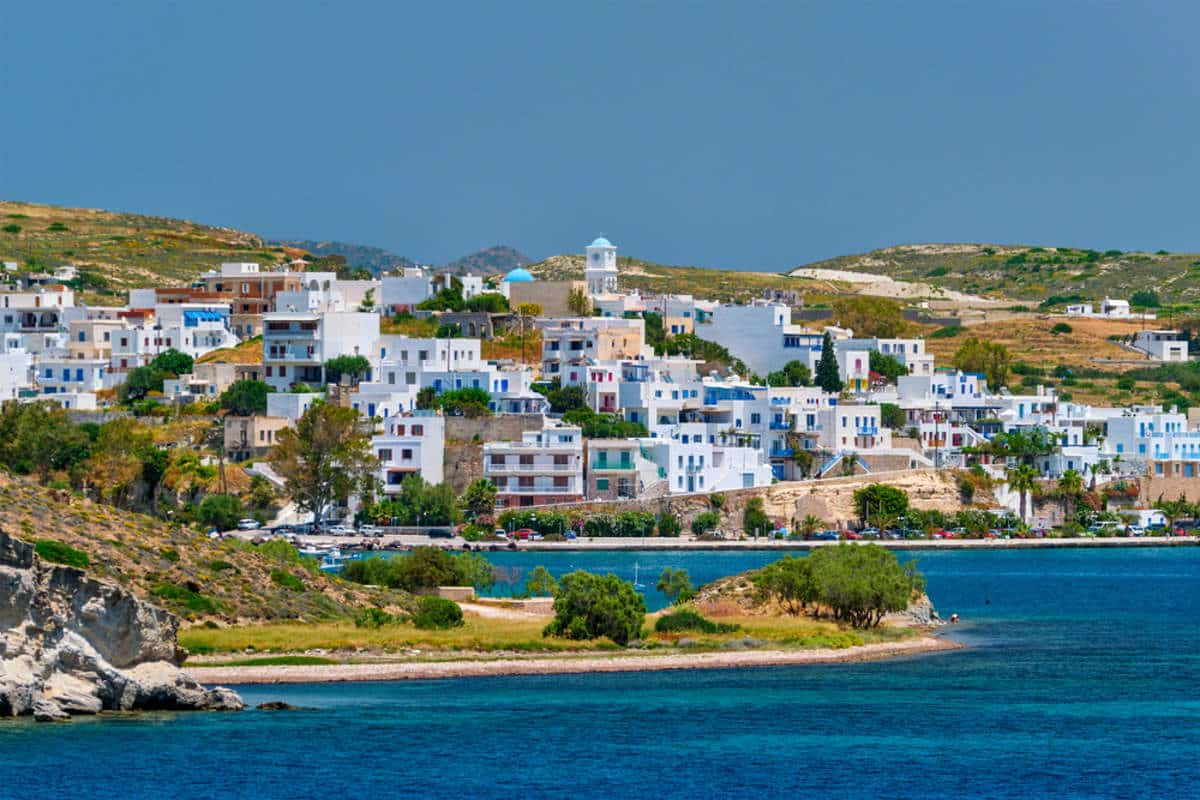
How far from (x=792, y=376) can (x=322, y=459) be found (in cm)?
2666

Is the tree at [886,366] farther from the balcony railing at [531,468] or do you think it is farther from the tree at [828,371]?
the balcony railing at [531,468]

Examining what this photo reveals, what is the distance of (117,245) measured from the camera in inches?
6270

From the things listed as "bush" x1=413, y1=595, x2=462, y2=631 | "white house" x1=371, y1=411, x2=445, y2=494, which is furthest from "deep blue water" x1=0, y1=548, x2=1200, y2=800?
"white house" x1=371, y1=411, x2=445, y2=494

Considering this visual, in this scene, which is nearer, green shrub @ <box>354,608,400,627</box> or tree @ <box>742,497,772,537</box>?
green shrub @ <box>354,608,400,627</box>

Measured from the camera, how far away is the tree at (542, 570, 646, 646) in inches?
2207

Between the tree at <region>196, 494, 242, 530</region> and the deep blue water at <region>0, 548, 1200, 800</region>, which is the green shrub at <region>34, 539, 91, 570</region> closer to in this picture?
the deep blue water at <region>0, 548, 1200, 800</region>

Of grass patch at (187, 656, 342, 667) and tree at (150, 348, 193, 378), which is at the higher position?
tree at (150, 348, 193, 378)

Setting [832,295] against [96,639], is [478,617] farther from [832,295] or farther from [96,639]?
[832,295]

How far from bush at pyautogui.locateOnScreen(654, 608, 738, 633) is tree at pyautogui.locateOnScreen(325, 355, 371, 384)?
1823 inches

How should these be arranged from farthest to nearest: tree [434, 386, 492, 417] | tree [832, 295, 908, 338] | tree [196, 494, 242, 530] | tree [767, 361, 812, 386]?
tree [832, 295, 908, 338] < tree [767, 361, 812, 386] < tree [434, 386, 492, 417] < tree [196, 494, 242, 530]

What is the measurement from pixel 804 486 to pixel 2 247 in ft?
236

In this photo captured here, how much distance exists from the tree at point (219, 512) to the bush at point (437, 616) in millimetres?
33240

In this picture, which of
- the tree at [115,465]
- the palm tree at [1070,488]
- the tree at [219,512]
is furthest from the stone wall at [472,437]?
the palm tree at [1070,488]

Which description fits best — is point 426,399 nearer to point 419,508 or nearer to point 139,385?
point 419,508
